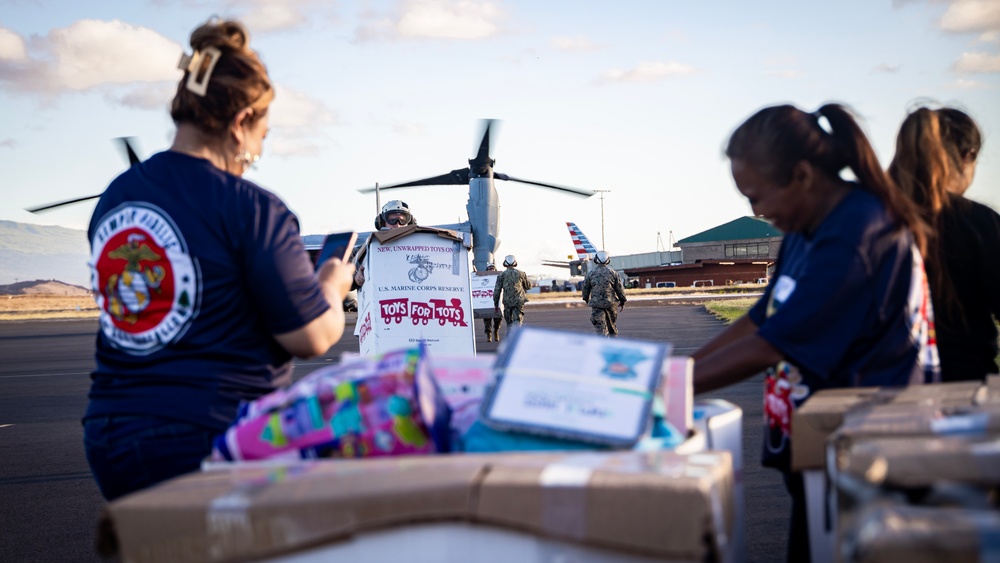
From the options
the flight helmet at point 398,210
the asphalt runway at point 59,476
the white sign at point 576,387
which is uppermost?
the flight helmet at point 398,210

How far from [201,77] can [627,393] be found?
1.26 meters

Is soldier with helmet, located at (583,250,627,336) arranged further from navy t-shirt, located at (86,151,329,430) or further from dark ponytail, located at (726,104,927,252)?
navy t-shirt, located at (86,151,329,430)

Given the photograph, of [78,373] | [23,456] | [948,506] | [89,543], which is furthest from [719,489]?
[78,373]

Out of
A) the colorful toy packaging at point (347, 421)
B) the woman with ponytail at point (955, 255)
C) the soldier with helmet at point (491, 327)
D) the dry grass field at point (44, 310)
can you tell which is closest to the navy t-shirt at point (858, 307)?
the woman with ponytail at point (955, 255)

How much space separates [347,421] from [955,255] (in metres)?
2.08

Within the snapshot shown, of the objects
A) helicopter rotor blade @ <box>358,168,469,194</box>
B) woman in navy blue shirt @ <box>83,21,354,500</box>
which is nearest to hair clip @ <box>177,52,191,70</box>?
woman in navy blue shirt @ <box>83,21,354,500</box>

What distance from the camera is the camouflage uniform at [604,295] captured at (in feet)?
60.7

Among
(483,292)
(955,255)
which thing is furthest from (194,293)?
(483,292)

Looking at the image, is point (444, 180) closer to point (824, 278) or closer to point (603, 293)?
point (603, 293)

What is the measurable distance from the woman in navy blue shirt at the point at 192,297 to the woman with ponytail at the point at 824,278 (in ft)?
3.45

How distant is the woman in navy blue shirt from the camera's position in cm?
217

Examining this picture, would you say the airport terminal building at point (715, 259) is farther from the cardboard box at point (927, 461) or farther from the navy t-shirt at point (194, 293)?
the cardboard box at point (927, 461)

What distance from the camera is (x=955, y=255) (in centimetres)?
291

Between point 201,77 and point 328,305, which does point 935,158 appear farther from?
point 201,77
